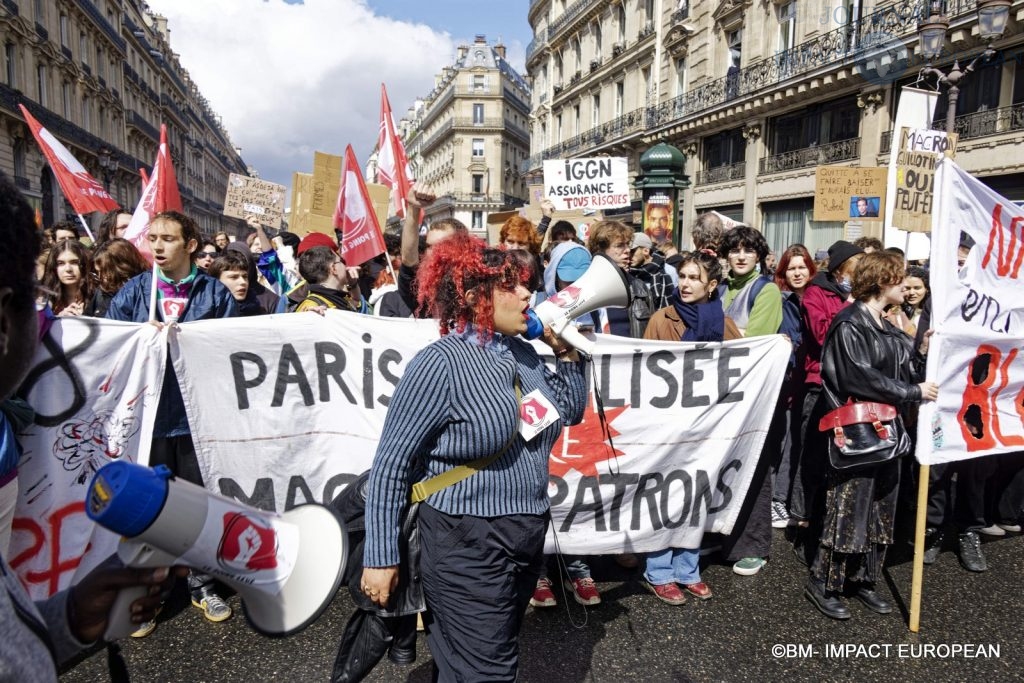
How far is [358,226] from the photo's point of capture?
5.00 metres

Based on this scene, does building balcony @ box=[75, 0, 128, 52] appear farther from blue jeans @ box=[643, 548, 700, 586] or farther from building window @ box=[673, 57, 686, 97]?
blue jeans @ box=[643, 548, 700, 586]

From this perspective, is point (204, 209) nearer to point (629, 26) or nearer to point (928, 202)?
point (629, 26)

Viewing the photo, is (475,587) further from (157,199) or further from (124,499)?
(157,199)

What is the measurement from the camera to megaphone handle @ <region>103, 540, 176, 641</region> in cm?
105

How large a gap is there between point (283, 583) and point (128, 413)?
2.61m

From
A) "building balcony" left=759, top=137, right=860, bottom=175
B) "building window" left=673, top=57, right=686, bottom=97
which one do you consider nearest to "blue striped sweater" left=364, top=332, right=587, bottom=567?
"building balcony" left=759, top=137, right=860, bottom=175

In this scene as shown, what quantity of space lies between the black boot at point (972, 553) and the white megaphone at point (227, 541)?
4316mm

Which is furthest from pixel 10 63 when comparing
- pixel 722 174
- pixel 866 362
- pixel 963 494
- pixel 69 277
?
pixel 963 494

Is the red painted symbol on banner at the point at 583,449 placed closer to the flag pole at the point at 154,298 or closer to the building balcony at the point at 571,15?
the flag pole at the point at 154,298

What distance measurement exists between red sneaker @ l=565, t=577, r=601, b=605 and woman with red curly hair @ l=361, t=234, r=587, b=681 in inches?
58.0

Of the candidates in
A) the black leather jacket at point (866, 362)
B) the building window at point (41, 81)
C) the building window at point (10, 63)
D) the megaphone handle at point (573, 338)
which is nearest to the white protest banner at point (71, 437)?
the megaphone handle at point (573, 338)

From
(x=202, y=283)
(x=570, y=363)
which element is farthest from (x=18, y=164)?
(x=570, y=363)

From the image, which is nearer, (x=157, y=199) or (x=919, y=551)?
(x=919, y=551)

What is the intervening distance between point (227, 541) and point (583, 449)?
283cm
